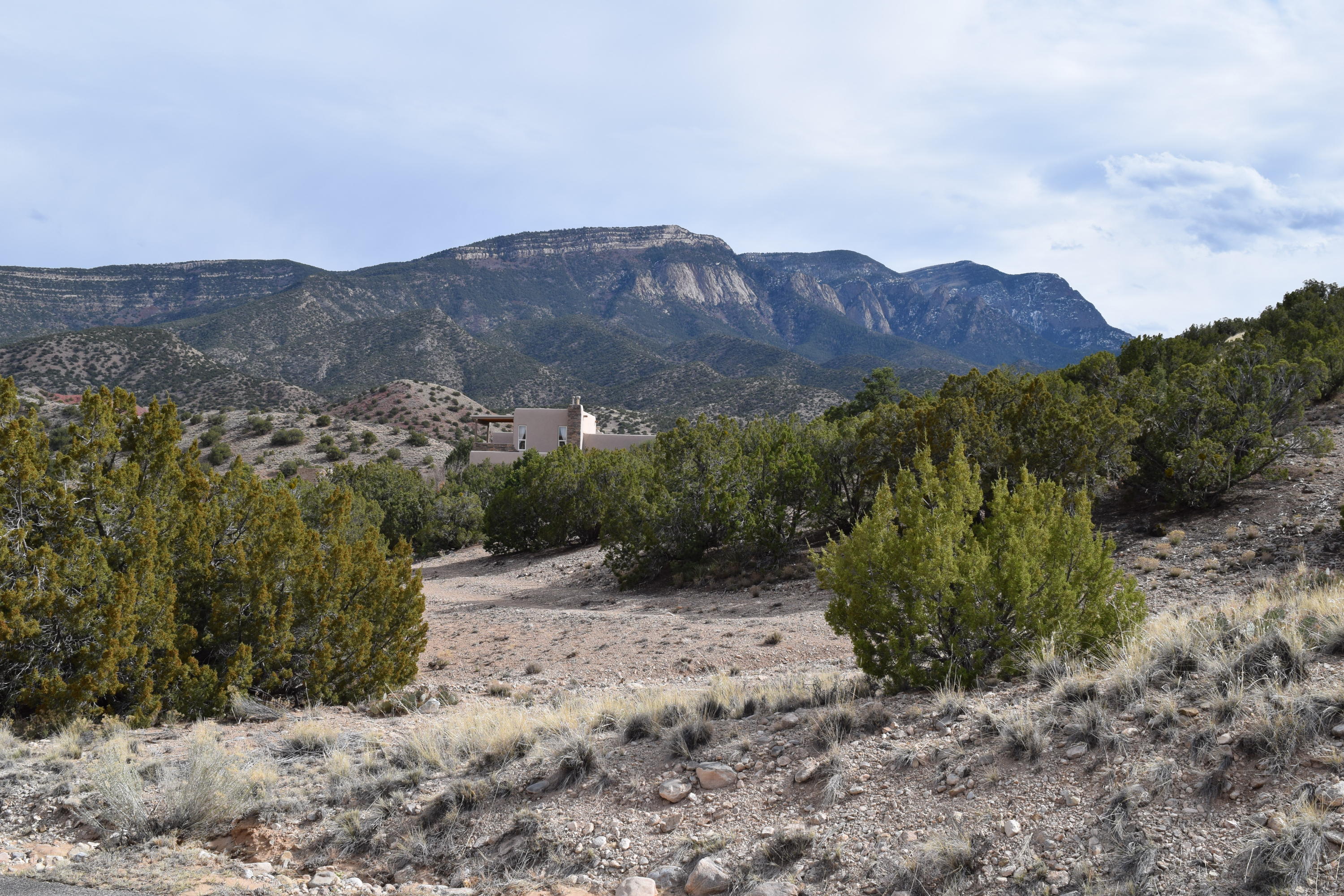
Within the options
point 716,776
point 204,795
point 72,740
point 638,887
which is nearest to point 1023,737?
point 716,776

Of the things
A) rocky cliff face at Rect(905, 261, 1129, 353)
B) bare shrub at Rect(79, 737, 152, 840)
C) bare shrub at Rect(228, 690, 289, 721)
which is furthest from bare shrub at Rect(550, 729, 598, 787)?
rocky cliff face at Rect(905, 261, 1129, 353)

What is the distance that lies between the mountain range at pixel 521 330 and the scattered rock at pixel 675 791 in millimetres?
63176

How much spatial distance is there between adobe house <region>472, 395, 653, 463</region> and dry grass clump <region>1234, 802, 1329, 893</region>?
5094cm

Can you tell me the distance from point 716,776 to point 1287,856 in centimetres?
367

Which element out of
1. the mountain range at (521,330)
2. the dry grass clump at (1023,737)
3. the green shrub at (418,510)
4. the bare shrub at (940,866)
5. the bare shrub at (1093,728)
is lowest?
the green shrub at (418,510)

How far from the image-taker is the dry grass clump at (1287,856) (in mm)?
3799

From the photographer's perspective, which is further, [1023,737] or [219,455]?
[219,455]

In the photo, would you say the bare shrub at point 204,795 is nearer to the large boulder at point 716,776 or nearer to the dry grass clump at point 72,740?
the dry grass clump at point 72,740

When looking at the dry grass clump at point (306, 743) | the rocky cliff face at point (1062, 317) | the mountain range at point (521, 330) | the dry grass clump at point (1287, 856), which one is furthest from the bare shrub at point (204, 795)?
the rocky cliff face at point (1062, 317)

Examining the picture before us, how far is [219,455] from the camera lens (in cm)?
5753

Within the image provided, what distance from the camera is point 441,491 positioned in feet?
153

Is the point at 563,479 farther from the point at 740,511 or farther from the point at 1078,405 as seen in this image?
the point at 1078,405

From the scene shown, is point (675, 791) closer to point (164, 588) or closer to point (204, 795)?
point (204, 795)

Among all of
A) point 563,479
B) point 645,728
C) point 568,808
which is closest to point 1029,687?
point 645,728
